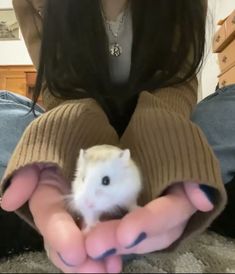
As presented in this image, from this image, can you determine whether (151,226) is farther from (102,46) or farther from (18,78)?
(18,78)

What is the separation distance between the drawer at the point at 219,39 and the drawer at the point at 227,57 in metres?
0.02

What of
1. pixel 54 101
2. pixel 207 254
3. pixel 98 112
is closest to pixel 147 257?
pixel 207 254

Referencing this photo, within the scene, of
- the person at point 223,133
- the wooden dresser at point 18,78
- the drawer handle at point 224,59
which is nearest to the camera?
the person at point 223,133

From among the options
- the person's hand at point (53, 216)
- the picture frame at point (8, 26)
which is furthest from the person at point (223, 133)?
the picture frame at point (8, 26)

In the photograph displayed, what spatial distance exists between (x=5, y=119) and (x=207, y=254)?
1.45ft

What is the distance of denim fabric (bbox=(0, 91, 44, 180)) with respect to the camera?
0.73m

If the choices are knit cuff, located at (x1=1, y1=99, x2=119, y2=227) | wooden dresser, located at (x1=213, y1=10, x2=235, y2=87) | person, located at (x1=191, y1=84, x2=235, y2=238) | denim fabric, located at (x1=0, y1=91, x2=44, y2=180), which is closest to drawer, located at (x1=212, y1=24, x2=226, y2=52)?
wooden dresser, located at (x1=213, y1=10, x2=235, y2=87)

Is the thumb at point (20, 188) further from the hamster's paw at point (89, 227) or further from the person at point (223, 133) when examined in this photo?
the person at point (223, 133)

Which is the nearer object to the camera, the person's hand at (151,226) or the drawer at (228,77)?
the person's hand at (151,226)

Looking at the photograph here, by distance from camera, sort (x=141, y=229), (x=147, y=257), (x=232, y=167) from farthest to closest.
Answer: (x=232, y=167), (x=147, y=257), (x=141, y=229)

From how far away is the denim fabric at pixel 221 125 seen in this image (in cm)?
70

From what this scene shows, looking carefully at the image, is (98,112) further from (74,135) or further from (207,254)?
(207,254)

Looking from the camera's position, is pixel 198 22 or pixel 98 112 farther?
pixel 198 22

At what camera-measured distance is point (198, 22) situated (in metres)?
0.74
